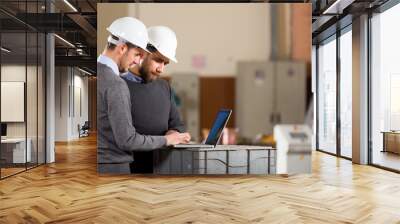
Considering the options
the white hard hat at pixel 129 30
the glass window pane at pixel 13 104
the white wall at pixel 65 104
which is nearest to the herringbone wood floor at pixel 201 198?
the glass window pane at pixel 13 104

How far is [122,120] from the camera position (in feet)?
19.6

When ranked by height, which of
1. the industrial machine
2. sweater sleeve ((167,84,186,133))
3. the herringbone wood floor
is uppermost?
sweater sleeve ((167,84,186,133))

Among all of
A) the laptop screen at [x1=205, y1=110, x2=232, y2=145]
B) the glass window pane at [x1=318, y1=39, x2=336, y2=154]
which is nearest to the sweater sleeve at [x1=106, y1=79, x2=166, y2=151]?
the laptop screen at [x1=205, y1=110, x2=232, y2=145]

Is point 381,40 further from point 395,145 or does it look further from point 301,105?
point 301,105

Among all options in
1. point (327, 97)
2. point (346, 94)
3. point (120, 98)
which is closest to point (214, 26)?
point (120, 98)

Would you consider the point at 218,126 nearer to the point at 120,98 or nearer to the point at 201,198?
the point at 120,98

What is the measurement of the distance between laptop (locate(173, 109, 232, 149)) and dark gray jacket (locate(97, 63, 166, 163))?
1.53 ft

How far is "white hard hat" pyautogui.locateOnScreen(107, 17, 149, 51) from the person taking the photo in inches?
238

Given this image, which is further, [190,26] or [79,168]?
[79,168]

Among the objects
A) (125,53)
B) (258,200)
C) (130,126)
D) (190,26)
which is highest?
(190,26)

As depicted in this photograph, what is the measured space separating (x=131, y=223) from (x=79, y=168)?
3.97 meters

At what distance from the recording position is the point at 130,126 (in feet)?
19.6

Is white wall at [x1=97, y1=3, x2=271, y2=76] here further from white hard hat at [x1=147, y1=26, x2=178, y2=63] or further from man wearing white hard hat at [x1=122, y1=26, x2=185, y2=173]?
man wearing white hard hat at [x1=122, y1=26, x2=185, y2=173]

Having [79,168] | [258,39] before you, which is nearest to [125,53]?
→ [258,39]
